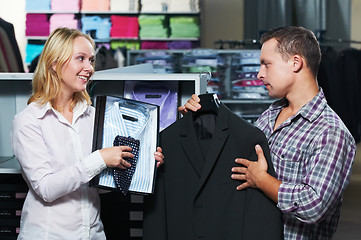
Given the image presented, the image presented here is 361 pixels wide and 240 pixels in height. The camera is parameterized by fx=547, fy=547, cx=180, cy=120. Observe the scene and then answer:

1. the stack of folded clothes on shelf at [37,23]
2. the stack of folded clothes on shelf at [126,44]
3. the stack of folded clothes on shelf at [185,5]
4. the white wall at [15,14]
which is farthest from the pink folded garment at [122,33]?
the white wall at [15,14]

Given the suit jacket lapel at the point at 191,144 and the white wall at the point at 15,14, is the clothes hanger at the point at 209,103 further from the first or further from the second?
the white wall at the point at 15,14

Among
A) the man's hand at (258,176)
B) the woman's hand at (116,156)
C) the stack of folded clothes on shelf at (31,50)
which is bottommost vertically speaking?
the man's hand at (258,176)

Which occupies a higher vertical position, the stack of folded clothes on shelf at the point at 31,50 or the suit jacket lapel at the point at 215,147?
the stack of folded clothes on shelf at the point at 31,50

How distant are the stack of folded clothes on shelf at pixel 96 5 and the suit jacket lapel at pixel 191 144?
6.38 meters

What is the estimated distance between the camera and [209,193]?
1.89 m

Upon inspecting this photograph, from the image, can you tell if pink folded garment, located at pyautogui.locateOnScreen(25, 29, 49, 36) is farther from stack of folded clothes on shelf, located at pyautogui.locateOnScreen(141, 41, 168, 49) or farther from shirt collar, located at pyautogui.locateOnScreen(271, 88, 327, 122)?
shirt collar, located at pyautogui.locateOnScreen(271, 88, 327, 122)

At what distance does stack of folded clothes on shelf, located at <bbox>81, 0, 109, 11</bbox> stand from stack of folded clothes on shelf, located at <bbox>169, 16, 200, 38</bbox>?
974mm

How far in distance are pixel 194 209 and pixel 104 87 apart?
109 centimetres

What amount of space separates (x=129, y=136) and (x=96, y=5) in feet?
21.1

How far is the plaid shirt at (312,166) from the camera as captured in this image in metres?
1.67

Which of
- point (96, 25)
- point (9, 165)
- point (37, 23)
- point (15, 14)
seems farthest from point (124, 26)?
point (9, 165)

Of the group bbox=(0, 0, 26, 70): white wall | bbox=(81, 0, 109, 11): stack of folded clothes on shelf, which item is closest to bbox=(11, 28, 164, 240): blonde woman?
bbox=(81, 0, 109, 11): stack of folded clothes on shelf

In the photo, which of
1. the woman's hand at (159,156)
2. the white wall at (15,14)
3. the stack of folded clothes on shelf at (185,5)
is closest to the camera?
the woman's hand at (159,156)

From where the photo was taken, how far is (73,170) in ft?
5.93
